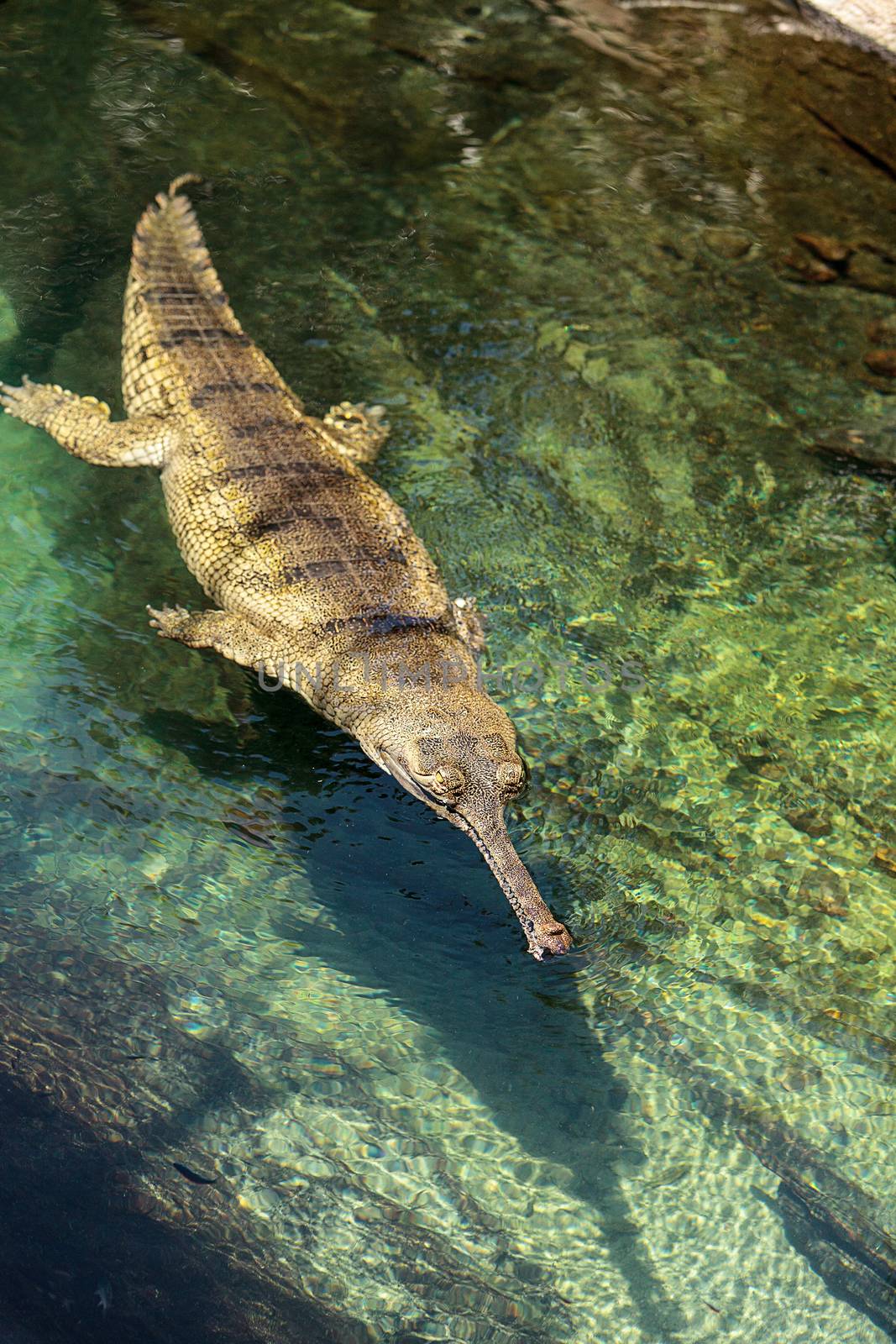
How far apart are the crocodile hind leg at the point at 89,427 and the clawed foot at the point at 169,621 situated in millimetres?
903

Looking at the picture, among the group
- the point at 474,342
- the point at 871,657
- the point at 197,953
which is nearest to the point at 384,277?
the point at 474,342

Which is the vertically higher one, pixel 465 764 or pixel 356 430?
pixel 356 430

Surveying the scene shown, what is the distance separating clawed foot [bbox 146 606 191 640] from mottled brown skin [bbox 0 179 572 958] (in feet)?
0.05

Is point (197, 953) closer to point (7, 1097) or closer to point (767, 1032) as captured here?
point (7, 1097)

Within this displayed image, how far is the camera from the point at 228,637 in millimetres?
4949

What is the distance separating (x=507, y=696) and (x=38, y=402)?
9.72 ft

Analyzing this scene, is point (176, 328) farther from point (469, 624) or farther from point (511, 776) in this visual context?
point (511, 776)

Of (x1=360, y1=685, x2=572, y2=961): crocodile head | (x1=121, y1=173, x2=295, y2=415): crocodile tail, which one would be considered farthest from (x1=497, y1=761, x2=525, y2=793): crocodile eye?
(x1=121, y1=173, x2=295, y2=415): crocodile tail

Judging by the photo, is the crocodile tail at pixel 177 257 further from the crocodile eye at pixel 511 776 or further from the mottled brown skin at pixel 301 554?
the crocodile eye at pixel 511 776

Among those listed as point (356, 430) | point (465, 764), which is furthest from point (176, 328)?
point (465, 764)

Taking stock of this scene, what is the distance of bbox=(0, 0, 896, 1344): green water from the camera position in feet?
13.1

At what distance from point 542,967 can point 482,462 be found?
2945mm

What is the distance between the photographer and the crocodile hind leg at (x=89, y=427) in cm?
557

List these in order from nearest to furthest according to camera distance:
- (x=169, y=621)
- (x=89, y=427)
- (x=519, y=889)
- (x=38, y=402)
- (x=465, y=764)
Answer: (x=519, y=889) < (x=465, y=764) < (x=169, y=621) < (x=89, y=427) < (x=38, y=402)
